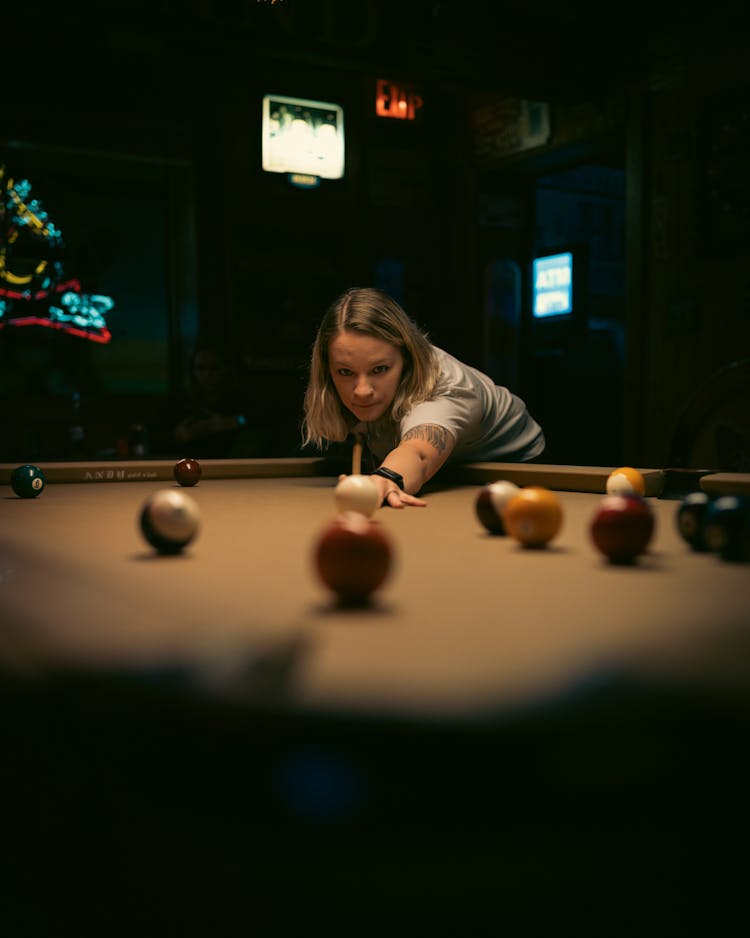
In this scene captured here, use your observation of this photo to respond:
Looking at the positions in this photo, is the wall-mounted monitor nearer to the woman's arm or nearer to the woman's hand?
the woman's arm

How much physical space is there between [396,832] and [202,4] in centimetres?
462

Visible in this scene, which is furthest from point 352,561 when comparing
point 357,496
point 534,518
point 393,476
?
point 393,476

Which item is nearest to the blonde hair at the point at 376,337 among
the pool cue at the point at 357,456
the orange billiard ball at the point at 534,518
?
the pool cue at the point at 357,456

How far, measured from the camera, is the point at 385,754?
58 cm

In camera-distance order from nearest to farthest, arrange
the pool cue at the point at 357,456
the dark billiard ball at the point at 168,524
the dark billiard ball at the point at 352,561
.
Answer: the dark billiard ball at the point at 352,561 < the dark billiard ball at the point at 168,524 < the pool cue at the point at 357,456

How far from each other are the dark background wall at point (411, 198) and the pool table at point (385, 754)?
3.25 meters

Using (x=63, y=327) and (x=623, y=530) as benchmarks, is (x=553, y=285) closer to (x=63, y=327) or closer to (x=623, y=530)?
(x=63, y=327)

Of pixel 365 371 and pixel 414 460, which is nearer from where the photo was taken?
pixel 414 460

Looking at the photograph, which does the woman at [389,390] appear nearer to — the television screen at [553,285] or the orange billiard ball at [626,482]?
the orange billiard ball at [626,482]

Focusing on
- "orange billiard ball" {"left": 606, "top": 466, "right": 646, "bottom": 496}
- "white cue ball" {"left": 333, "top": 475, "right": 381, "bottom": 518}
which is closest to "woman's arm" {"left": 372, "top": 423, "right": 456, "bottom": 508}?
"white cue ball" {"left": 333, "top": 475, "right": 381, "bottom": 518}

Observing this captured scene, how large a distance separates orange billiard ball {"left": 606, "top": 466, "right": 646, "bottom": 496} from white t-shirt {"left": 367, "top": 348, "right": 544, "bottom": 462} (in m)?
0.58

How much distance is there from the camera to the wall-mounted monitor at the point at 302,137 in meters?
7.10

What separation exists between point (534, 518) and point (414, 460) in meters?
1.03

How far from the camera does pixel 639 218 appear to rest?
19.9 ft
